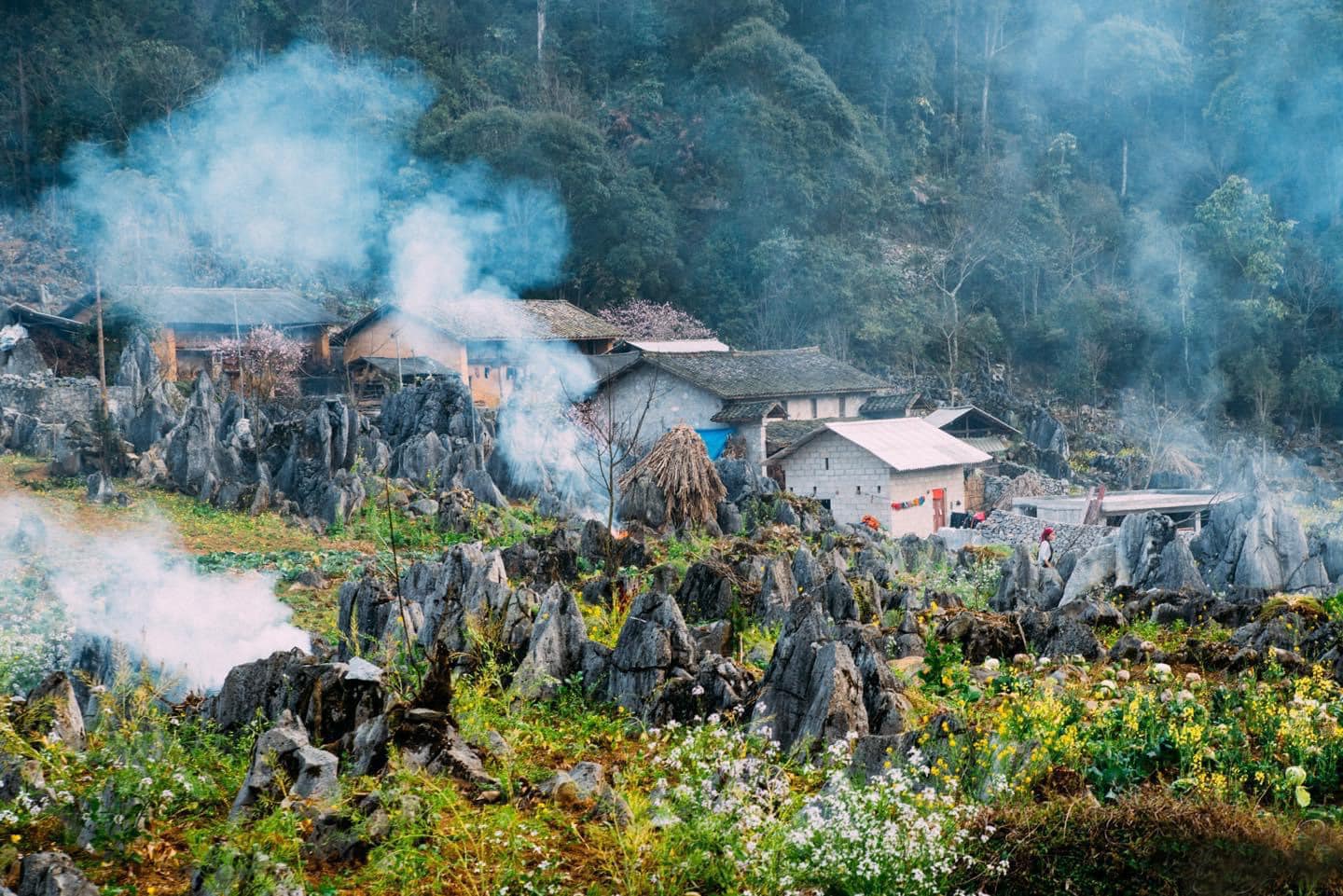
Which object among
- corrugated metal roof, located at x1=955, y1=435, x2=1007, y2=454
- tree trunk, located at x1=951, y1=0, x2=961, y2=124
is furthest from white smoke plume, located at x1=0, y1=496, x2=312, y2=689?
tree trunk, located at x1=951, y1=0, x2=961, y2=124

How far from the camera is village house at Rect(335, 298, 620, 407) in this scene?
→ 4072 centimetres

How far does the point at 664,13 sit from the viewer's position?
64.1 m

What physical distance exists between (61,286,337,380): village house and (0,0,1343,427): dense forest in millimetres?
6786

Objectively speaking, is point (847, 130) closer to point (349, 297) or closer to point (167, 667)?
point (349, 297)

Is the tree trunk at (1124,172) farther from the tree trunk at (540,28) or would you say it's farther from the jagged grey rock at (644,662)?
the jagged grey rock at (644,662)

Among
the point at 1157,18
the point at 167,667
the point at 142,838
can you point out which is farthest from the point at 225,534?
the point at 1157,18

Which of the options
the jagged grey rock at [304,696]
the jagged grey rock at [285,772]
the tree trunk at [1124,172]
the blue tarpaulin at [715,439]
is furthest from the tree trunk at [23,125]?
the jagged grey rock at [285,772]

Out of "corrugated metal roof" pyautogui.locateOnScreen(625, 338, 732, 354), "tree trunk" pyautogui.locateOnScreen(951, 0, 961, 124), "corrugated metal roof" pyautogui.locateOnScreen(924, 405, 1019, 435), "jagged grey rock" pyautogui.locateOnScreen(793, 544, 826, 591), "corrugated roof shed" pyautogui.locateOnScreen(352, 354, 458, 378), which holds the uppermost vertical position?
"tree trunk" pyautogui.locateOnScreen(951, 0, 961, 124)

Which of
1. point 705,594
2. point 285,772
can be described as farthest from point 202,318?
point 285,772

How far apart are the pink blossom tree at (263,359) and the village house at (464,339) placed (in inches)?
72.7

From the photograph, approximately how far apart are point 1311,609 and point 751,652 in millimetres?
5225

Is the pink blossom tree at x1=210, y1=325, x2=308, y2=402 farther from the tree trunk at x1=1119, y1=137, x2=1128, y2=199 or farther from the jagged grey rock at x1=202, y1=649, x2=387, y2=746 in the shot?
the tree trunk at x1=1119, y1=137, x2=1128, y2=199

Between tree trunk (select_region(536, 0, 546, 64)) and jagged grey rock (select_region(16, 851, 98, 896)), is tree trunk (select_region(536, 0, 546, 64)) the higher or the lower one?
the higher one

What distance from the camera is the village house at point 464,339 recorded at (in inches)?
1603
